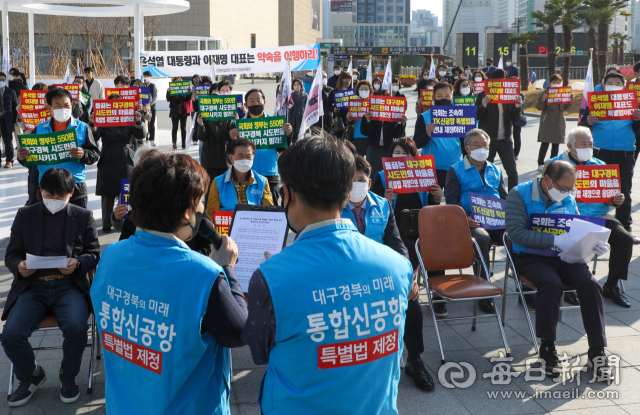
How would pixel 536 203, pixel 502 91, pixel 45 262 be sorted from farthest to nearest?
1. pixel 502 91
2. pixel 536 203
3. pixel 45 262

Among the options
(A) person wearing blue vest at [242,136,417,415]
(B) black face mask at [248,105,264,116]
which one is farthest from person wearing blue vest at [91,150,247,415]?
(B) black face mask at [248,105,264,116]

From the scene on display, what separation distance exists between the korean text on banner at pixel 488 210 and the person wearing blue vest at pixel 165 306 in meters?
3.86

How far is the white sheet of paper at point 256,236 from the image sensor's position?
355 cm

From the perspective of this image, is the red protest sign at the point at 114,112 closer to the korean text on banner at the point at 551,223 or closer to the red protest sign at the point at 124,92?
the red protest sign at the point at 124,92

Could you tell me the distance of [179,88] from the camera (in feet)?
43.2

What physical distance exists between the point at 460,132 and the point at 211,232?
17.9ft

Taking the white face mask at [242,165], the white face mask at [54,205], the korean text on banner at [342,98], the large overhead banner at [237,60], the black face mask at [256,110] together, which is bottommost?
the white face mask at [54,205]

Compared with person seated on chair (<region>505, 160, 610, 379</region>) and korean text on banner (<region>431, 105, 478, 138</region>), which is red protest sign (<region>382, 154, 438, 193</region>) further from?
korean text on banner (<region>431, 105, 478, 138</region>)

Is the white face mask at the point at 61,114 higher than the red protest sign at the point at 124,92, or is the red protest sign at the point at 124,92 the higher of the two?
the red protest sign at the point at 124,92

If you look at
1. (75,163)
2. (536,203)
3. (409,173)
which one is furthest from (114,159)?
(536,203)

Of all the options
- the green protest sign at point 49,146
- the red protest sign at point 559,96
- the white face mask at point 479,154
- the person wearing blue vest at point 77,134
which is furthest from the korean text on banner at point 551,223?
the red protest sign at point 559,96

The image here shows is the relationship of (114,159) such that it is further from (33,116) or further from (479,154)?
(479,154)

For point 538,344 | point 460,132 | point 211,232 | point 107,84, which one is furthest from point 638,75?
point 107,84

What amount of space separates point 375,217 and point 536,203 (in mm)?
1605
